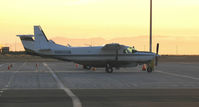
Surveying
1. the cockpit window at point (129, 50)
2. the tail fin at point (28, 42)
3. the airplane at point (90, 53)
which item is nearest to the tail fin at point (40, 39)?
the airplane at point (90, 53)

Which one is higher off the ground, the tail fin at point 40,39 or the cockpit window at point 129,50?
the tail fin at point 40,39

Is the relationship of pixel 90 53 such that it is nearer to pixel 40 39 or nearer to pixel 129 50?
pixel 129 50

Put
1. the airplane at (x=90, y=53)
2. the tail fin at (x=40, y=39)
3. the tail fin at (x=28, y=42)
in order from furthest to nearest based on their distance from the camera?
the tail fin at (x=28, y=42), the tail fin at (x=40, y=39), the airplane at (x=90, y=53)

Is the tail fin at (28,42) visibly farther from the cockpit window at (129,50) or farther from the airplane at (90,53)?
the cockpit window at (129,50)

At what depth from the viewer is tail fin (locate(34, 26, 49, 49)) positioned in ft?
127

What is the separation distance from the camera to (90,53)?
38.8 meters

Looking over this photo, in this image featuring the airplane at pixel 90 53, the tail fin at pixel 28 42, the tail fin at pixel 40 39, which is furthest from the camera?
the tail fin at pixel 28 42

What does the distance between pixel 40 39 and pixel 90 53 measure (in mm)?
5415

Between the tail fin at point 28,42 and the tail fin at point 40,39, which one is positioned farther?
the tail fin at point 28,42

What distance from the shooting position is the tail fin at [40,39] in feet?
127

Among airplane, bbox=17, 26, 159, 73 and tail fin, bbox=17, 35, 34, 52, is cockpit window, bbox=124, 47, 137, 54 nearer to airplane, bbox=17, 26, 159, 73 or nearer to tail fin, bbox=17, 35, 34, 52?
airplane, bbox=17, 26, 159, 73
